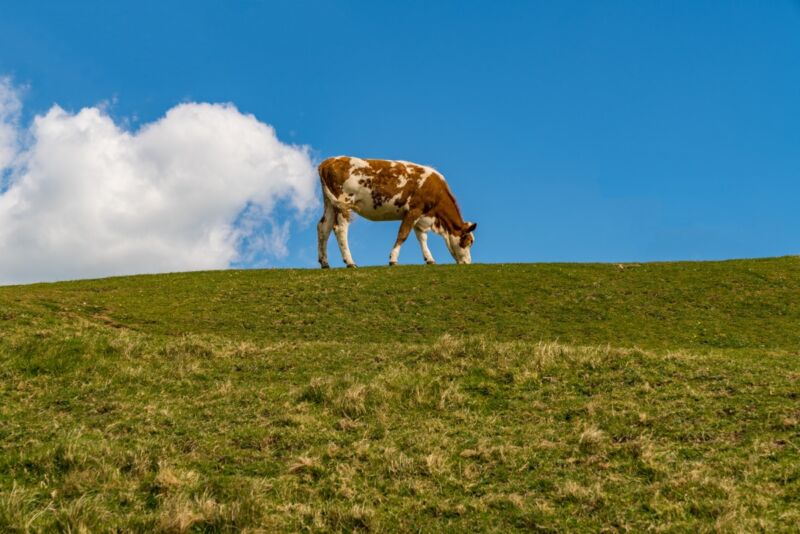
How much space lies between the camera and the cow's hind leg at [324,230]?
3338 centimetres

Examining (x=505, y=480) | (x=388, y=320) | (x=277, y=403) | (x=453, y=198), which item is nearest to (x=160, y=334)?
(x=388, y=320)

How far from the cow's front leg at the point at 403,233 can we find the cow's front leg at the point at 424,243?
63cm

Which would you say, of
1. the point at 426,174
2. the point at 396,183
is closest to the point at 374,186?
the point at 396,183

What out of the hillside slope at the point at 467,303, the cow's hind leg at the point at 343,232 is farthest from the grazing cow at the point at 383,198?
the hillside slope at the point at 467,303

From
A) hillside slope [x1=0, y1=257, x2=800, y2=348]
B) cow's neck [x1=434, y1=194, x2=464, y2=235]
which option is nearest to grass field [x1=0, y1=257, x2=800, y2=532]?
hillside slope [x1=0, y1=257, x2=800, y2=348]

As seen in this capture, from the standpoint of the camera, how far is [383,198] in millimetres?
32875

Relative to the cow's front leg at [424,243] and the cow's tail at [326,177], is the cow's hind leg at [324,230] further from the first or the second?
the cow's front leg at [424,243]

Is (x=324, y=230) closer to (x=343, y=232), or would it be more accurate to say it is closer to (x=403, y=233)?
(x=343, y=232)

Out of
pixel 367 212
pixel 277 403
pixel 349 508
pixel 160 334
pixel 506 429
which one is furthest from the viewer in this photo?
pixel 367 212

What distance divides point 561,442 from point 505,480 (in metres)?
1.45

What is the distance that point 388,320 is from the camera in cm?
2280

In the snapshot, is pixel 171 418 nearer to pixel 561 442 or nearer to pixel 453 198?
pixel 561 442

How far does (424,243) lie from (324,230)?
5.21 meters

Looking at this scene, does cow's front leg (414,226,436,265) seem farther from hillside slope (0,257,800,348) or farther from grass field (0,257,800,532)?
grass field (0,257,800,532)
